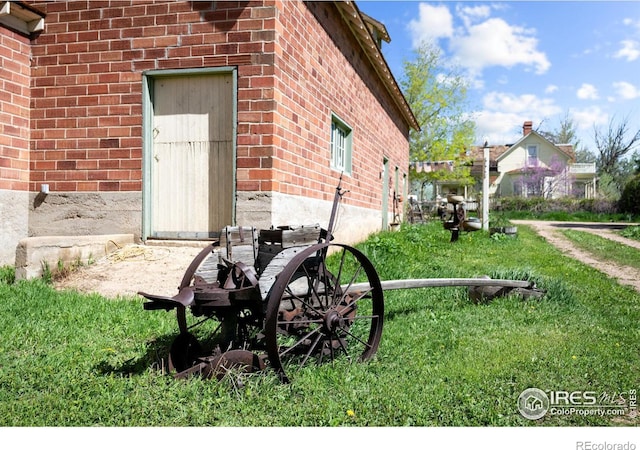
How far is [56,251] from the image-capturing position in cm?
591

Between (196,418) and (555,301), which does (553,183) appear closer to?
(555,301)

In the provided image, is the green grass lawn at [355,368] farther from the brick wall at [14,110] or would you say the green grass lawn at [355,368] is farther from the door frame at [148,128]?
the brick wall at [14,110]

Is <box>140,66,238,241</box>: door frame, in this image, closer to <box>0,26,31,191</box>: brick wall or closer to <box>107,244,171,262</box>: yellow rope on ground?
<box>107,244,171,262</box>: yellow rope on ground

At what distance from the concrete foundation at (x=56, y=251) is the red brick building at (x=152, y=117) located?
0.42 m

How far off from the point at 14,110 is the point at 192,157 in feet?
8.74

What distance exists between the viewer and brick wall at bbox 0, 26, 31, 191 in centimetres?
657

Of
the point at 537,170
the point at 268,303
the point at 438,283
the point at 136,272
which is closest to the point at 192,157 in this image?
the point at 136,272

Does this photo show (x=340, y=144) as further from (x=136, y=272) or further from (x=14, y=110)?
(x=14, y=110)

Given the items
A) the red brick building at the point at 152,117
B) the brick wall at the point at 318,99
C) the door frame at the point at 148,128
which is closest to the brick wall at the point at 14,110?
the red brick building at the point at 152,117

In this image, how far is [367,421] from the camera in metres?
2.60

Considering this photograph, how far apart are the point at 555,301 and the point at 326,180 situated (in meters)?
4.24

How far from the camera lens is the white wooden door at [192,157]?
6.46 meters

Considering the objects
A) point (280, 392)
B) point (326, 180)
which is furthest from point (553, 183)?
point (280, 392)

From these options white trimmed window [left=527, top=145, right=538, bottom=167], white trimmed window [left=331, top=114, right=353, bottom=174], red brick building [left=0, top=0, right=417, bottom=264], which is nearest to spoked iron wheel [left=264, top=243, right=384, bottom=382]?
red brick building [left=0, top=0, right=417, bottom=264]
